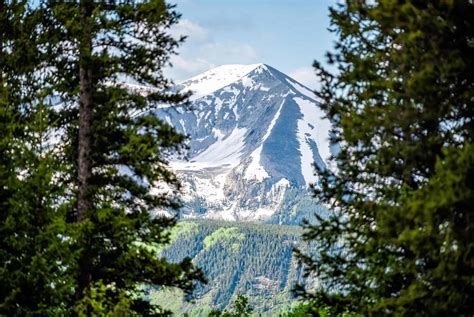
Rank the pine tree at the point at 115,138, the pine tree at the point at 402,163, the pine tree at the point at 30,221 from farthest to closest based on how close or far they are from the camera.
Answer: the pine tree at the point at 115,138 < the pine tree at the point at 30,221 < the pine tree at the point at 402,163

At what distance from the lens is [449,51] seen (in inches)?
515

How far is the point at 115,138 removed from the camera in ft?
58.5

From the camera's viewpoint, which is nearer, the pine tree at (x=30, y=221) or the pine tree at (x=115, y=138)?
the pine tree at (x=30, y=221)

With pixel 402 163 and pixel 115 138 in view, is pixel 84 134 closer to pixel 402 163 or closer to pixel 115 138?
pixel 115 138

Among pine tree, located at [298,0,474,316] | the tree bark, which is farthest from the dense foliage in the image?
pine tree, located at [298,0,474,316]

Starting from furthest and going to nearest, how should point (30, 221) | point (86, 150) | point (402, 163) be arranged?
point (86, 150)
point (30, 221)
point (402, 163)

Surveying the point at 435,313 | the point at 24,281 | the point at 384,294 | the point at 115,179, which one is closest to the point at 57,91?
the point at 115,179

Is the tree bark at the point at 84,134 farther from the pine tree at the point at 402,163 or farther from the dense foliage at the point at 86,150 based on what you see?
the pine tree at the point at 402,163

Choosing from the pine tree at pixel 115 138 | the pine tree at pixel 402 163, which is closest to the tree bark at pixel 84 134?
the pine tree at pixel 115 138

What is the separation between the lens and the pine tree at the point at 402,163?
486 inches

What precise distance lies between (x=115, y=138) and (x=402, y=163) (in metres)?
7.32

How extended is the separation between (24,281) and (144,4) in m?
7.35

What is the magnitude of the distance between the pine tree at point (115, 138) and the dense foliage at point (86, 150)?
0.03m

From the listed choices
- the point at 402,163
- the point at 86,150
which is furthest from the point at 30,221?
the point at 402,163
